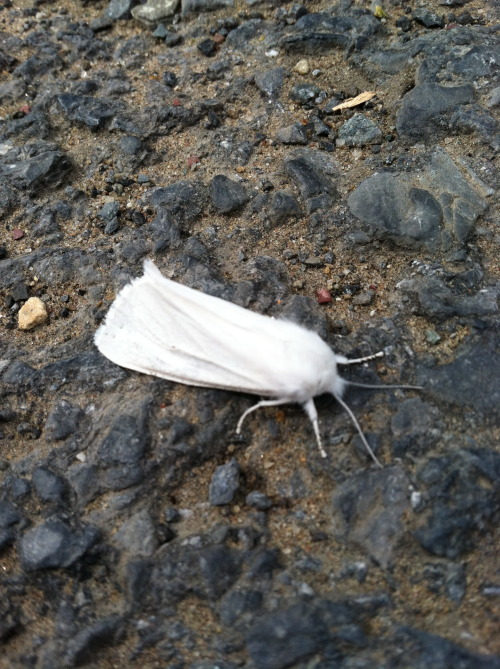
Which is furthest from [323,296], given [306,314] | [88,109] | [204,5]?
[204,5]

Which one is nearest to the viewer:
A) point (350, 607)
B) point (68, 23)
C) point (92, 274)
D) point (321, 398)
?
point (350, 607)

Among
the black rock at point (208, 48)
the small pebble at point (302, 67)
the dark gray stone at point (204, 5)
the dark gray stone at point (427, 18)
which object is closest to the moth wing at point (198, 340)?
the small pebble at point (302, 67)

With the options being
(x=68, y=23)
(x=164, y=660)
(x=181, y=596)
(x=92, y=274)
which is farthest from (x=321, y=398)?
(x=68, y=23)

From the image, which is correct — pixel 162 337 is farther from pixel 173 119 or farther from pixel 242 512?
pixel 173 119

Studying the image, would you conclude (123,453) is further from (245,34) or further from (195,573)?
(245,34)

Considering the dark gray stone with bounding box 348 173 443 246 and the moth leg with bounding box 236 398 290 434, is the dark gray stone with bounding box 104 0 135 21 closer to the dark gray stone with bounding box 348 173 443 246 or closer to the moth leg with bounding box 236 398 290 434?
the dark gray stone with bounding box 348 173 443 246

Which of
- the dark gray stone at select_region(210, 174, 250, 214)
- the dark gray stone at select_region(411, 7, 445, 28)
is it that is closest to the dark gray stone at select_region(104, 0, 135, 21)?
the dark gray stone at select_region(210, 174, 250, 214)
